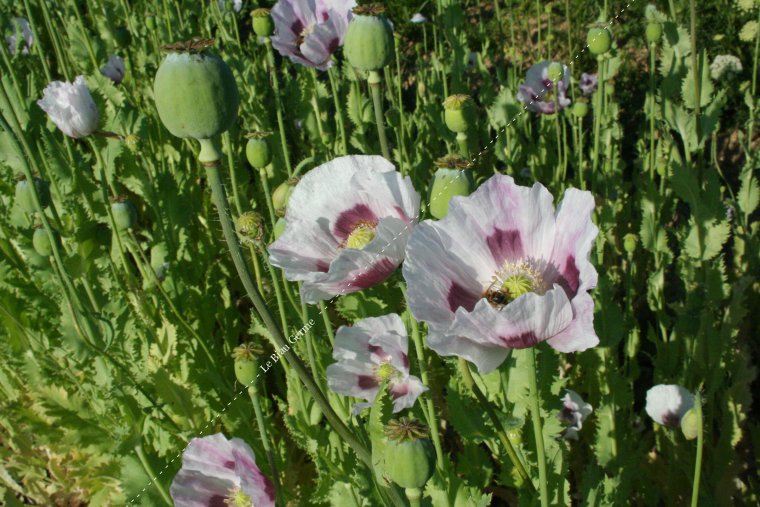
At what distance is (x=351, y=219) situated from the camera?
0.99 m

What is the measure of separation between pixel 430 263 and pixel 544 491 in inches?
12.4

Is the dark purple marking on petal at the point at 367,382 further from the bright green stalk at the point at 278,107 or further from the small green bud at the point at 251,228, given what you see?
the bright green stalk at the point at 278,107

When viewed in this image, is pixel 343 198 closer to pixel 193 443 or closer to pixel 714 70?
pixel 193 443

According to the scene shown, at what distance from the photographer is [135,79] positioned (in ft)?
10.4

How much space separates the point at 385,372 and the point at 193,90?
27.1 inches

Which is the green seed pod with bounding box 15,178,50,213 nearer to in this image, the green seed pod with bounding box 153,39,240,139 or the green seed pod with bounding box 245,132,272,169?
the green seed pod with bounding box 245,132,272,169

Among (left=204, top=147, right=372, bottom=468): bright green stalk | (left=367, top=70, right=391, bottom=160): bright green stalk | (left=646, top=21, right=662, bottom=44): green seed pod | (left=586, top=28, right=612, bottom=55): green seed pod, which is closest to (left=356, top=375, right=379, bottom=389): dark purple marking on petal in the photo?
(left=367, top=70, right=391, bottom=160): bright green stalk

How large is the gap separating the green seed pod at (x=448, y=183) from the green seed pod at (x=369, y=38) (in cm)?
21

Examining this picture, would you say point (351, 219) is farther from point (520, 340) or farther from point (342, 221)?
point (520, 340)

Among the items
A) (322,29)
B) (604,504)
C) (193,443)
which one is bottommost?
(604,504)

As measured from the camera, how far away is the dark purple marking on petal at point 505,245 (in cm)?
85

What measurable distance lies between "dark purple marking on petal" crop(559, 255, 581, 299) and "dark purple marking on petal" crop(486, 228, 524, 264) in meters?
0.06

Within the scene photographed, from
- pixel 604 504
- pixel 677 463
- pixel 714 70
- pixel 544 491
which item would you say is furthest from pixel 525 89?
pixel 544 491

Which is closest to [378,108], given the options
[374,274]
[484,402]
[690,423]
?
[374,274]
